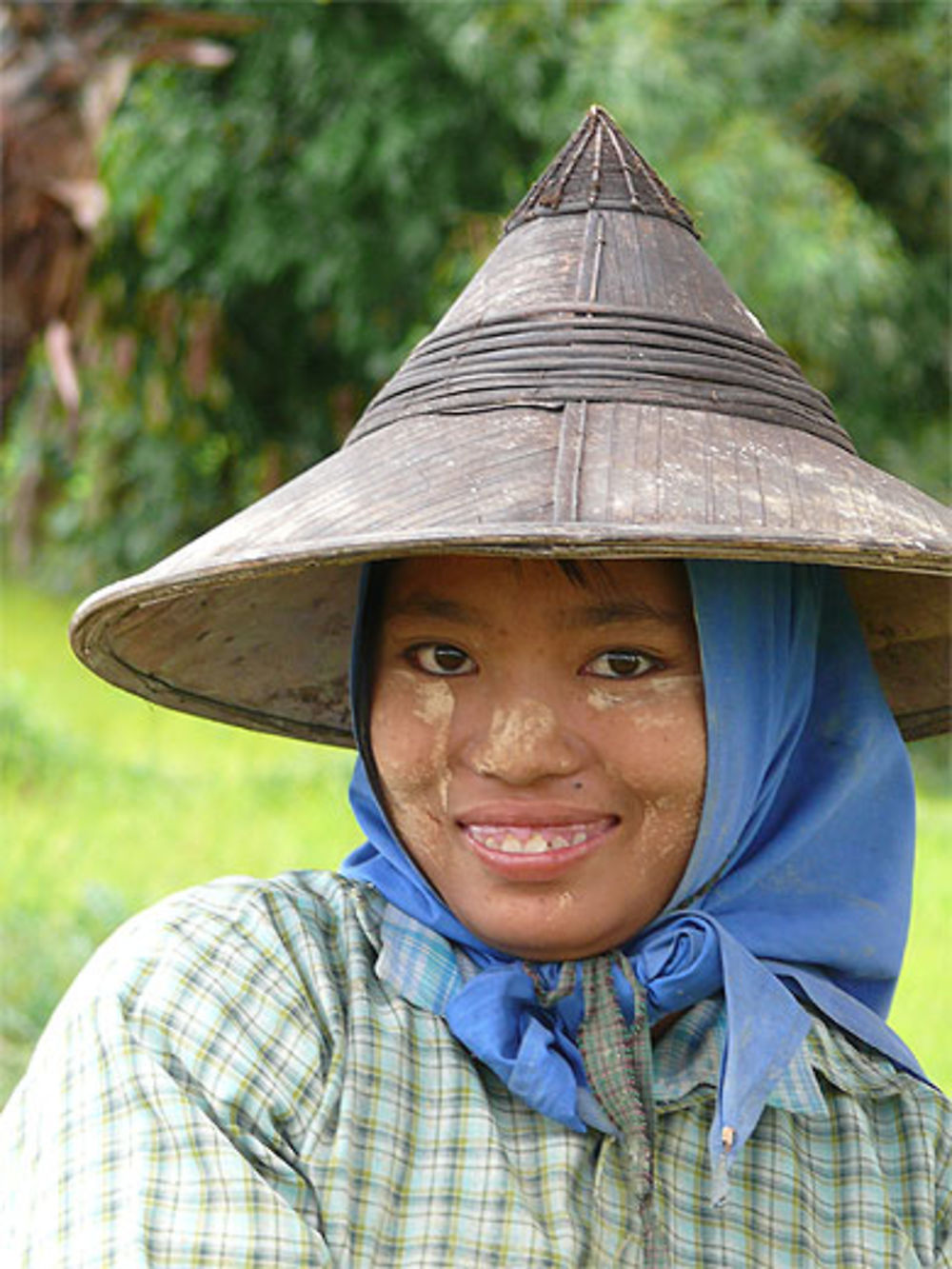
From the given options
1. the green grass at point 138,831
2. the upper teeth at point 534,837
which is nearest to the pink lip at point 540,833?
the upper teeth at point 534,837

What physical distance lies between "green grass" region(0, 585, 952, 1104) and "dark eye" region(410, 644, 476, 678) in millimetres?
2211

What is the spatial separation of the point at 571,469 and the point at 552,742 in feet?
0.82

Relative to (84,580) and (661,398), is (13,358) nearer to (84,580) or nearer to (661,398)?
(661,398)

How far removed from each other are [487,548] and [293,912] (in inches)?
18.5

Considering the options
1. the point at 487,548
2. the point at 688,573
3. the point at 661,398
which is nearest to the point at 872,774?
the point at 688,573

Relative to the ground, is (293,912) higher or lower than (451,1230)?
higher

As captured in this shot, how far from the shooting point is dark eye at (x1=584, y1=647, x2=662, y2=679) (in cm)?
165

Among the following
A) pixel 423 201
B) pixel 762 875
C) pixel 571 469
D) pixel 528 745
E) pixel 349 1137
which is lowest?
pixel 349 1137

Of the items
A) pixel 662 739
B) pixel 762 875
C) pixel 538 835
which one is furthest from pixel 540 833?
pixel 762 875

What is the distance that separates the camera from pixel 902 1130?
1.78 metres

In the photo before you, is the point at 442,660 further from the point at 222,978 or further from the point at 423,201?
the point at 423,201

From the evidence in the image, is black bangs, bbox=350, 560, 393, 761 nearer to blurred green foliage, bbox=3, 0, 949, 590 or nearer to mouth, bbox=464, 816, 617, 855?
mouth, bbox=464, 816, 617, 855

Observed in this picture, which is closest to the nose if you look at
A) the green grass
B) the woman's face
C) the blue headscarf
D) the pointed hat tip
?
the woman's face

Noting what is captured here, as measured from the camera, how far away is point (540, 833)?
1640mm
